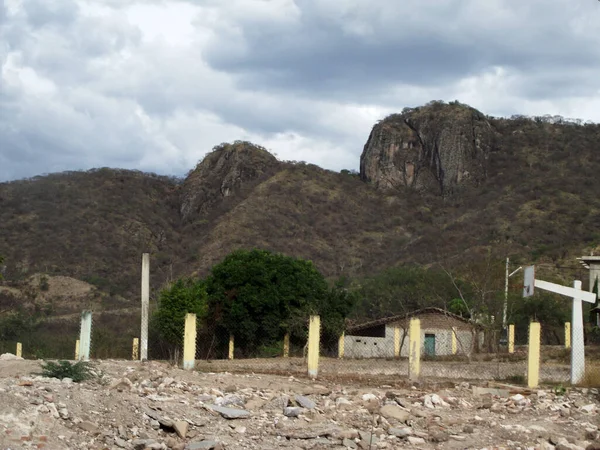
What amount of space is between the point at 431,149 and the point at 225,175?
20.6 meters

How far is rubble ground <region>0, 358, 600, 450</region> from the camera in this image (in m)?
8.66

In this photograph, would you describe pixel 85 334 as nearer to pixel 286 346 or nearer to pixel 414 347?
pixel 414 347

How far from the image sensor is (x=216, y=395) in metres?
10.8

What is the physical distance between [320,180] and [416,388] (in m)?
62.9

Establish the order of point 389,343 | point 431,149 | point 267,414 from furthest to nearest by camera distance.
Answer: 1. point 431,149
2. point 389,343
3. point 267,414

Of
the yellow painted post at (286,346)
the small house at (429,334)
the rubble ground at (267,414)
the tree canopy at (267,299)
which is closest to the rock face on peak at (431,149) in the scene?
the small house at (429,334)

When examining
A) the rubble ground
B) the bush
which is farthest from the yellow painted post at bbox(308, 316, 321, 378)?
the bush

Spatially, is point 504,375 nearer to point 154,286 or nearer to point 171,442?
point 171,442

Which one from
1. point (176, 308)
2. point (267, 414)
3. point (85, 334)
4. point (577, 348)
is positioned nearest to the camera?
point (267, 414)

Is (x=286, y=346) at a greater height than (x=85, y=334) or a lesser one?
lesser

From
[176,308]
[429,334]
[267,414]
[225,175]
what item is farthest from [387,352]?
[225,175]

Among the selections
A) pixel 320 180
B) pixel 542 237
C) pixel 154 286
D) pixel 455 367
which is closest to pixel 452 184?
pixel 320 180

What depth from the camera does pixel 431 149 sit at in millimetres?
79062

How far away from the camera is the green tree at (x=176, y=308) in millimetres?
25234
